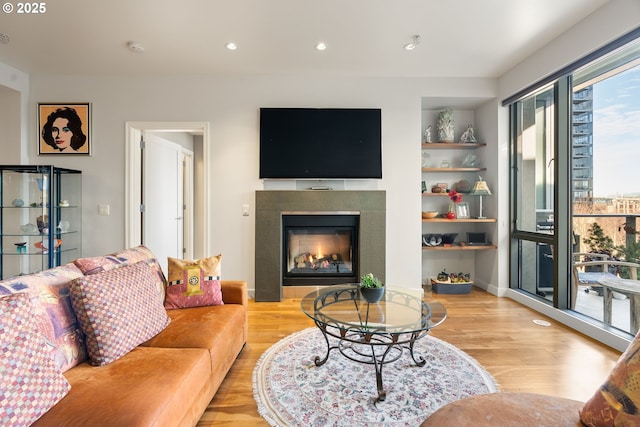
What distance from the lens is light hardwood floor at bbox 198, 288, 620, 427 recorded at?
5.73ft

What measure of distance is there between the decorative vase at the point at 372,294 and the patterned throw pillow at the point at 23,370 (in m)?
1.59

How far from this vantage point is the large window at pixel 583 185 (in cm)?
236

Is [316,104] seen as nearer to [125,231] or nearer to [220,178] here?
[220,178]

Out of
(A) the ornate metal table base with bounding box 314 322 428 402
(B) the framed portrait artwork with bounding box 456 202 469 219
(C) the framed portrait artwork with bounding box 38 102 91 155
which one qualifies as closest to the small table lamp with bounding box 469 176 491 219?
(B) the framed portrait artwork with bounding box 456 202 469 219

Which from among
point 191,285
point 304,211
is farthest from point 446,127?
point 191,285

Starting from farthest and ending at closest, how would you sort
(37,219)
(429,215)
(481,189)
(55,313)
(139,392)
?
(429,215) → (481,189) → (37,219) → (55,313) → (139,392)

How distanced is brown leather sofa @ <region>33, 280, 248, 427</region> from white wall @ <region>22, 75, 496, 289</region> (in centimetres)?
178

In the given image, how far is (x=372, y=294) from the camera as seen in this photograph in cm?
207

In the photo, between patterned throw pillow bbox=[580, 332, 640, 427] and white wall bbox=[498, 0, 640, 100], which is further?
white wall bbox=[498, 0, 640, 100]

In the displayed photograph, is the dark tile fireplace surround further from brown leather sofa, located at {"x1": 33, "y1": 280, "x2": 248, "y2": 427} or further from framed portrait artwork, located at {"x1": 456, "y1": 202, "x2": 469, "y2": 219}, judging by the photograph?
brown leather sofa, located at {"x1": 33, "y1": 280, "x2": 248, "y2": 427}

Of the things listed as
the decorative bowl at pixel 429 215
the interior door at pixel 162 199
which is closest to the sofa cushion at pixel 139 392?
the interior door at pixel 162 199

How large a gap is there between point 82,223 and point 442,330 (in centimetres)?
417

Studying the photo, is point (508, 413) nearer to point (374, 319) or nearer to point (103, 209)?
point (374, 319)

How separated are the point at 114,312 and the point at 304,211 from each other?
7.71 ft
